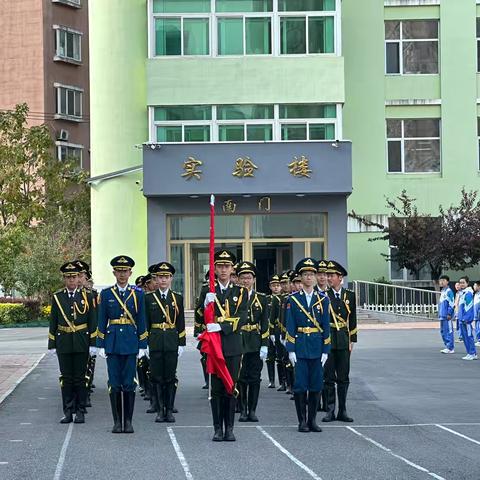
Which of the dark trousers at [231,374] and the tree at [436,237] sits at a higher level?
the tree at [436,237]

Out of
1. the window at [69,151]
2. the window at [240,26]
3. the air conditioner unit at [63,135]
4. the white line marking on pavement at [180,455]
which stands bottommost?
the white line marking on pavement at [180,455]

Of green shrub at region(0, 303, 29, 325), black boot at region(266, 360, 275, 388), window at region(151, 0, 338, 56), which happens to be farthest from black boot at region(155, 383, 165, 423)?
green shrub at region(0, 303, 29, 325)

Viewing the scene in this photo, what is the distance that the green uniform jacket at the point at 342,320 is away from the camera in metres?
14.9

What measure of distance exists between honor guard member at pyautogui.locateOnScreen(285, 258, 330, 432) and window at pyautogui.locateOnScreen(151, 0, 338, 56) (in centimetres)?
2610

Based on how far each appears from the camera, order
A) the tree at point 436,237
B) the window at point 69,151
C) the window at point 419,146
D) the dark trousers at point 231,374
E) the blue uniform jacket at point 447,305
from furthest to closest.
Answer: the window at point 69,151, the window at point 419,146, the tree at point 436,237, the blue uniform jacket at point 447,305, the dark trousers at point 231,374

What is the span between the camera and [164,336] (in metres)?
15.0

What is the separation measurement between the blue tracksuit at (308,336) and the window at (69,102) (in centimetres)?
4311

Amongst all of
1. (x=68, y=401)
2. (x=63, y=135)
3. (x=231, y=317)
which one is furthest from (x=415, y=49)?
(x=231, y=317)

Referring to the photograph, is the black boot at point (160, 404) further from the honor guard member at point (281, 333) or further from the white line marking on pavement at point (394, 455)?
the honor guard member at point (281, 333)

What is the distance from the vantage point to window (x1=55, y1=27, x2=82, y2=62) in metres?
55.9

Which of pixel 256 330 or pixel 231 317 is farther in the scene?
pixel 256 330

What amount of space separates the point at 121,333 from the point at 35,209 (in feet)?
114

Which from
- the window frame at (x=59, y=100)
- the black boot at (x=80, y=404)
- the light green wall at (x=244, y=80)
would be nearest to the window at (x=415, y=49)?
the light green wall at (x=244, y=80)

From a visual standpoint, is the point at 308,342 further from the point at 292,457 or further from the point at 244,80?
the point at 244,80
